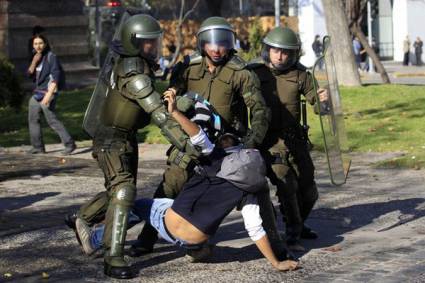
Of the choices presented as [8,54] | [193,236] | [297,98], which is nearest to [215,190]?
[193,236]

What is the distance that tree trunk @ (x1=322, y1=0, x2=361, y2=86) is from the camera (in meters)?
21.5

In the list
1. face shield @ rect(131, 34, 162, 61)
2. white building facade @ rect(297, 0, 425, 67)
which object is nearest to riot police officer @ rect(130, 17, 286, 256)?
face shield @ rect(131, 34, 162, 61)

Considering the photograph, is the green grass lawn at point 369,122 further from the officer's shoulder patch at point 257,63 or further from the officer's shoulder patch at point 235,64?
the officer's shoulder patch at point 235,64

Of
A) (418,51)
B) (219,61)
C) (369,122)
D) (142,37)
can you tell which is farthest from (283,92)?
(418,51)

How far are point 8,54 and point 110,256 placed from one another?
19099 millimetres

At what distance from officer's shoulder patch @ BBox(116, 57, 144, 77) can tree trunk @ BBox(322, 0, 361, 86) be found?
48.1 feet

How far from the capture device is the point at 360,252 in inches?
310

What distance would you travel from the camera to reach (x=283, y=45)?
788 cm

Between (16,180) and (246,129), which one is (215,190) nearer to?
(246,129)

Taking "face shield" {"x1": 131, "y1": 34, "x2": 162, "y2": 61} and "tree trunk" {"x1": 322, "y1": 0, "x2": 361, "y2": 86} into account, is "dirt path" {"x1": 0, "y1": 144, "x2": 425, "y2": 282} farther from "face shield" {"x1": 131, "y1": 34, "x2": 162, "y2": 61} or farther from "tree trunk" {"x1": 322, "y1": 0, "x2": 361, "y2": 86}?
"tree trunk" {"x1": 322, "y1": 0, "x2": 361, "y2": 86}

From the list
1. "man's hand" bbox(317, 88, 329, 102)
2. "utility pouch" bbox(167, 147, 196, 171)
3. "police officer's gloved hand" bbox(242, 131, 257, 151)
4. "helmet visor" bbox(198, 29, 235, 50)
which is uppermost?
"helmet visor" bbox(198, 29, 235, 50)

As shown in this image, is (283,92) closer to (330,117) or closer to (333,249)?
(330,117)

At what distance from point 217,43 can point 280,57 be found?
692 mm

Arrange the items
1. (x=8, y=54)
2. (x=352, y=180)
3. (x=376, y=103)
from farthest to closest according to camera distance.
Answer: (x=8, y=54)
(x=376, y=103)
(x=352, y=180)
